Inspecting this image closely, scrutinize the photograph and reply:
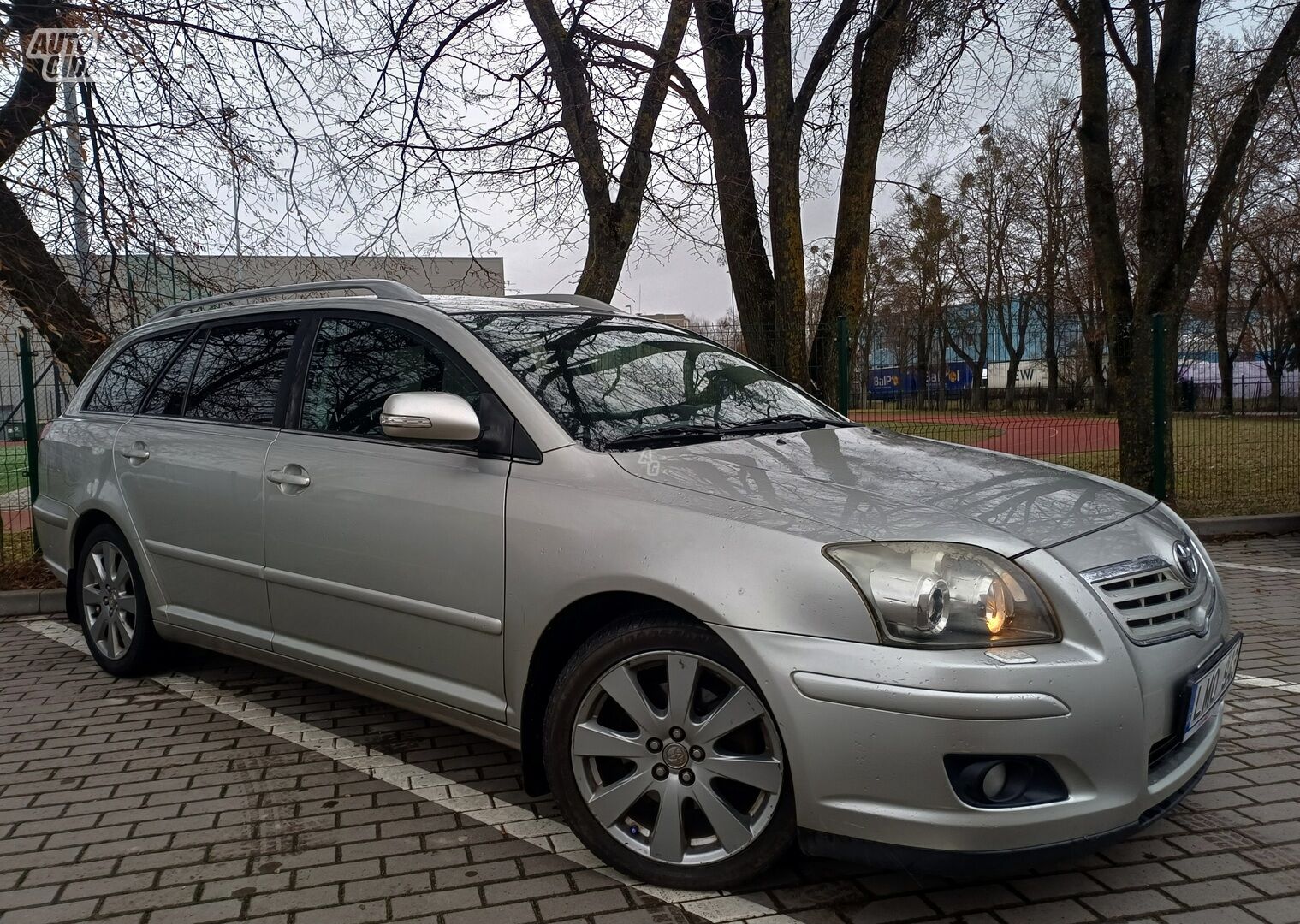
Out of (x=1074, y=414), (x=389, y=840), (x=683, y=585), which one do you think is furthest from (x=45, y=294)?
(x=1074, y=414)

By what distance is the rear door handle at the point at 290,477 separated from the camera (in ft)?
12.1

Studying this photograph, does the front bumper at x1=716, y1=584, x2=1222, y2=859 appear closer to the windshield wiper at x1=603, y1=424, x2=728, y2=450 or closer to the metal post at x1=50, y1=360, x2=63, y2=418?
the windshield wiper at x1=603, y1=424, x2=728, y2=450

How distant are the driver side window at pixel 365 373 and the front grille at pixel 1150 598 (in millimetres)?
2019

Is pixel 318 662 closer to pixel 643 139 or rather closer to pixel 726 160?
pixel 643 139

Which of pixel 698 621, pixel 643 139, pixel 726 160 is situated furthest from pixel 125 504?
pixel 726 160

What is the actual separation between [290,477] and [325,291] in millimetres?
989

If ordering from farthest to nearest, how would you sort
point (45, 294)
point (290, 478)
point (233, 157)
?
point (233, 157), point (45, 294), point (290, 478)

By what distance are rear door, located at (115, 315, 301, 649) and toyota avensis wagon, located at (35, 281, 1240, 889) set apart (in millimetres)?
18

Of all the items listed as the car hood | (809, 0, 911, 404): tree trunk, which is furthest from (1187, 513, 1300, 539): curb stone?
the car hood

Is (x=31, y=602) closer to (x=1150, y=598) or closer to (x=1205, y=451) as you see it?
(x=1150, y=598)

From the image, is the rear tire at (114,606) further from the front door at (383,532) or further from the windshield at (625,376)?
the windshield at (625,376)

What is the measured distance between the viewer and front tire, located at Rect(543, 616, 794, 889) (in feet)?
8.53

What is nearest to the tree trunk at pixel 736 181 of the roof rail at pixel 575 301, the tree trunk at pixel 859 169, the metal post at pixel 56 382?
the tree trunk at pixel 859 169

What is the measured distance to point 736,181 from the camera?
9.79 meters
